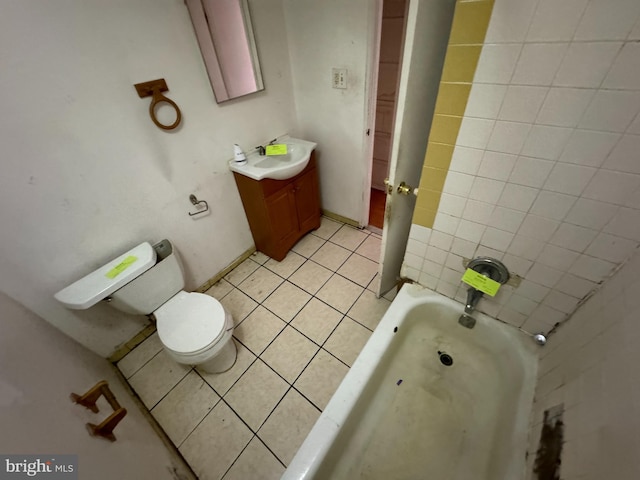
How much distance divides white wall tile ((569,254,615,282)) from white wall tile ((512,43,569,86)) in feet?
2.02

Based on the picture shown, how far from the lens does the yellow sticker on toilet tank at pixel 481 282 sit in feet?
3.74

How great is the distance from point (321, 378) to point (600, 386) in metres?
1.15

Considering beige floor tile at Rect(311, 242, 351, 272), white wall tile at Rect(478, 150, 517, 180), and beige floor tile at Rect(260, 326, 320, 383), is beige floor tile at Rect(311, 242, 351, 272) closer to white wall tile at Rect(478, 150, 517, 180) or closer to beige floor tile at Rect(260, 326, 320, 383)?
beige floor tile at Rect(260, 326, 320, 383)

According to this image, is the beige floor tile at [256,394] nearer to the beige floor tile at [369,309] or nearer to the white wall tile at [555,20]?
the beige floor tile at [369,309]

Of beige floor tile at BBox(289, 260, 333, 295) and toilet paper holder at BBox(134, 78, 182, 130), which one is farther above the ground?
toilet paper holder at BBox(134, 78, 182, 130)

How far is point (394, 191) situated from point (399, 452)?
3.85 ft

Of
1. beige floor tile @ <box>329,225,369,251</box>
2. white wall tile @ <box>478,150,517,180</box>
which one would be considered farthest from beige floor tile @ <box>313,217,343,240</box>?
white wall tile @ <box>478,150,517,180</box>

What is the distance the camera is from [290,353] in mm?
1610

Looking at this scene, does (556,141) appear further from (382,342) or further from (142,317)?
(142,317)

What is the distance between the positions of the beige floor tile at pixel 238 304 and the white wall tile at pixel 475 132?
1.58m

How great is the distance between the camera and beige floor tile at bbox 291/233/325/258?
226cm

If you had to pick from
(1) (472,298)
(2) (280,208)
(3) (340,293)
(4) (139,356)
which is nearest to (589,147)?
(1) (472,298)

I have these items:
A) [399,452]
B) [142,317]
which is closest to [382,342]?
[399,452]

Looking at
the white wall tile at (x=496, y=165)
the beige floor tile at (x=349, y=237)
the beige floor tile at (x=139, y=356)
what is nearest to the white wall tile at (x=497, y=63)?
the white wall tile at (x=496, y=165)
